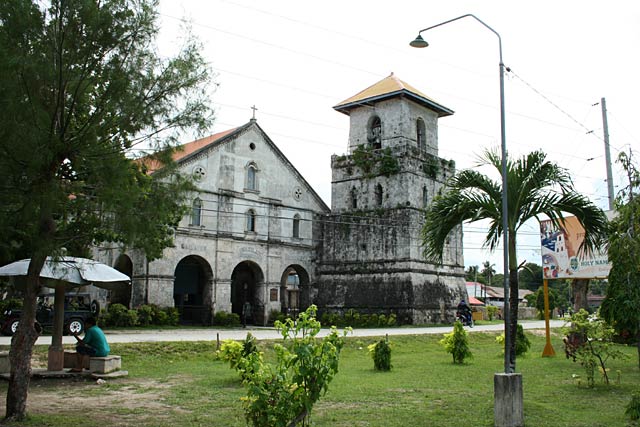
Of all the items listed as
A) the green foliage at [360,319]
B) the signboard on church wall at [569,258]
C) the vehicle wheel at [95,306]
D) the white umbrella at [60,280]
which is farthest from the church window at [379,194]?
the white umbrella at [60,280]

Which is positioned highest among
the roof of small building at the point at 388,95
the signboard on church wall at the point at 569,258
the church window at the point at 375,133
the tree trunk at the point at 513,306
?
the roof of small building at the point at 388,95

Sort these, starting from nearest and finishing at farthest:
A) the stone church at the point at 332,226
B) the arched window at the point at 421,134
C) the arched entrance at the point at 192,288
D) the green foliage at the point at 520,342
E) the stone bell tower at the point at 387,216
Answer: the green foliage at the point at 520,342 → the arched entrance at the point at 192,288 → the stone church at the point at 332,226 → the stone bell tower at the point at 387,216 → the arched window at the point at 421,134

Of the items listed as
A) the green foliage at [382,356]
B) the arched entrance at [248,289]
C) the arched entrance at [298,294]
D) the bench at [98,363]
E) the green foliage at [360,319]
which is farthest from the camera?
the arched entrance at [298,294]

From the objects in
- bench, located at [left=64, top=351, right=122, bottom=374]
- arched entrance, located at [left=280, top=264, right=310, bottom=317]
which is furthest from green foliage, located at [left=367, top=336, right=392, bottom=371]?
arched entrance, located at [left=280, top=264, right=310, bottom=317]

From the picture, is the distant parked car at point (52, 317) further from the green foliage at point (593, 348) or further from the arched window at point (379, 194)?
the arched window at point (379, 194)

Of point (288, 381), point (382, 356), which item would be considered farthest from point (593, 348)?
point (288, 381)

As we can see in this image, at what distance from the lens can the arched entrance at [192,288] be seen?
103 feet

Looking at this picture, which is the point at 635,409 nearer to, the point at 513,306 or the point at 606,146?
the point at 513,306

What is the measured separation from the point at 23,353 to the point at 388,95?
29.9m

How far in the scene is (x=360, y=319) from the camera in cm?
3362

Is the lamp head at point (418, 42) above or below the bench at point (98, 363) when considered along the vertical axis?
above

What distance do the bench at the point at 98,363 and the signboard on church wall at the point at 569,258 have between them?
41.3 ft

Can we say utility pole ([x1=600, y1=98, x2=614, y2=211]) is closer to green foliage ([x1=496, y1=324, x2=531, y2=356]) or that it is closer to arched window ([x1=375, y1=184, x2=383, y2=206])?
green foliage ([x1=496, y1=324, x2=531, y2=356])

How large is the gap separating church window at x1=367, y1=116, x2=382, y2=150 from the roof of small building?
120 centimetres
